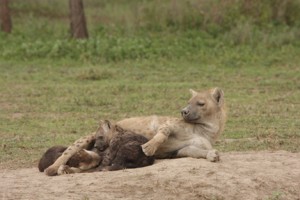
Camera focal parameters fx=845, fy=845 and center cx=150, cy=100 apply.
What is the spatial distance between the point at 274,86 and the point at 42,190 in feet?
25.5

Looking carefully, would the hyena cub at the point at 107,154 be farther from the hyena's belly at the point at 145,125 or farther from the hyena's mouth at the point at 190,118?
the hyena's mouth at the point at 190,118

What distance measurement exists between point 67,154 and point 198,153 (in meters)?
1.10

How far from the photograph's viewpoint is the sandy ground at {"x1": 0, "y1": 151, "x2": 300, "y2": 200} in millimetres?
6180

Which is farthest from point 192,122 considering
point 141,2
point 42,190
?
point 141,2

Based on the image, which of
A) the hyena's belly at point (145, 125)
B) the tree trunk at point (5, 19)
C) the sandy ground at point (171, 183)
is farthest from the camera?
the tree trunk at point (5, 19)

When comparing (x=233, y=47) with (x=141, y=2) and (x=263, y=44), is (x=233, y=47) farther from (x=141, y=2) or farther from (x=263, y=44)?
(x=141, y=2)

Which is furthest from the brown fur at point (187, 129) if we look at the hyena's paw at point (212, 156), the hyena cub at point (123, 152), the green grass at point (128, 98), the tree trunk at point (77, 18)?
the tree trunk at point (77, 18)

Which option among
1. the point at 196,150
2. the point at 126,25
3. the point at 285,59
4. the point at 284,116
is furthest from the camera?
the point at 126,25

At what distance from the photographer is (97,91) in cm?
1290

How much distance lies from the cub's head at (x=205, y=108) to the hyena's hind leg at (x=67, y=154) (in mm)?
883

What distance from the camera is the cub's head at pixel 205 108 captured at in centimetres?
723

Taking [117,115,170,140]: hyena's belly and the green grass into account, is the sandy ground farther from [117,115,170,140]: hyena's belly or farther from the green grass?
the green grass

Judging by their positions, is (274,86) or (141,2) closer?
(274,86)

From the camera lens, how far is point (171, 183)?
6309 mm
